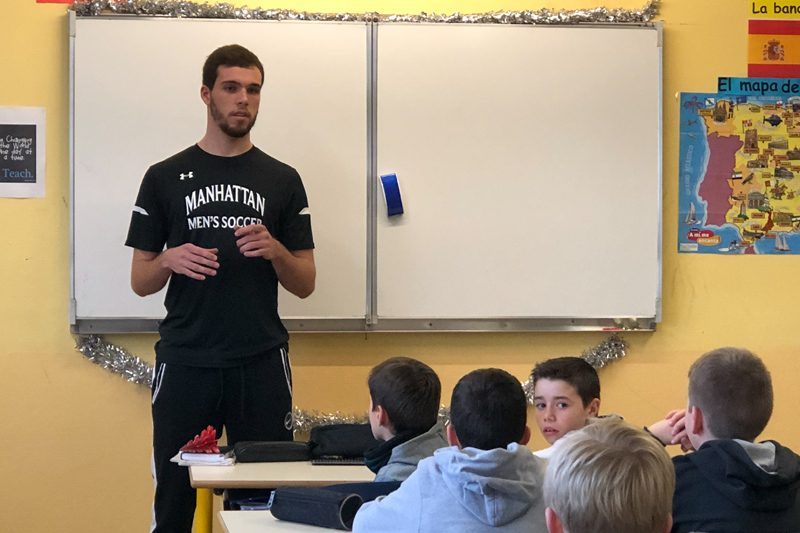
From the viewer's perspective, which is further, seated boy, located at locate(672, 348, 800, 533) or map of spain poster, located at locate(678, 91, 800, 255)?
map of spain poster, located at locate(678, 91, 800, 255)

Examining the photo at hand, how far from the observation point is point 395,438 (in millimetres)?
2717

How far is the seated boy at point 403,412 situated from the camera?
2.69 metres

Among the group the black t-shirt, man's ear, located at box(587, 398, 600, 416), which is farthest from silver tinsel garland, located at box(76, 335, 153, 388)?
man's ear, located at box(587, 398, 600, 416)

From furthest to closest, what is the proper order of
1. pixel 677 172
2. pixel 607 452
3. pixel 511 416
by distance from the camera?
pixel 677 172 < pixel 511 416 < pixel 607 452

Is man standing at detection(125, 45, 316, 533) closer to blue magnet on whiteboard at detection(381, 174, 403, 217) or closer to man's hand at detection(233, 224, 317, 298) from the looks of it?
man's hand at detection(233, 224, 317, 298)

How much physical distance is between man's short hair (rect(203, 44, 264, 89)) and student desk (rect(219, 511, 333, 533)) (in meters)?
1.77

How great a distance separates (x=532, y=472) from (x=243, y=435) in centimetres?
173

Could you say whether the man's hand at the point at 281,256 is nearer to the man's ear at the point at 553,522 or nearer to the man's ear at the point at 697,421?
the man's ear at the point at 697,421

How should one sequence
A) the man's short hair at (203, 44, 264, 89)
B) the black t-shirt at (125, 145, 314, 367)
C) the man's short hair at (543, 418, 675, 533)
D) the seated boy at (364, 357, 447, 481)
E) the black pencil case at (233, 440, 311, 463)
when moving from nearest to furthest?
the man's short hair at (543, 418, 675, 533) < the seated boy at (364, 357, 447, 481) < the black pencil case at (233, 440, 311, 463) < the black t-shirt at (125, 145, 314, 367) < the man's short hair at (203, 44, 264, 89)

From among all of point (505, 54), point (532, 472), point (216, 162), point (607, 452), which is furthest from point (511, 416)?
point (505, 54)

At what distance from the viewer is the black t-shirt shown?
3613 millimetres

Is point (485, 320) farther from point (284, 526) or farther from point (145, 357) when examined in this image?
point (284, 526)

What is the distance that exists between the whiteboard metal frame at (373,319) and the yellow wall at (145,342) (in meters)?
0.07

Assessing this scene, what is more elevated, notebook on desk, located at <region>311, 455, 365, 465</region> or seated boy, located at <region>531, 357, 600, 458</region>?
seated boy, located at <region>531, 357, 600, 458</region>
